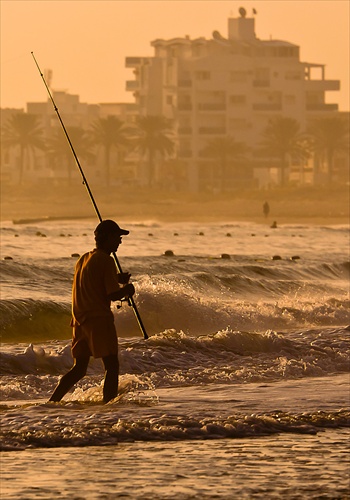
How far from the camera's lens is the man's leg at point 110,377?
9.45 m

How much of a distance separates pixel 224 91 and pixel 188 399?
441 feet

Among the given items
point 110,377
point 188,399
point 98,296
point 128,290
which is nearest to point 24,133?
point 188,399

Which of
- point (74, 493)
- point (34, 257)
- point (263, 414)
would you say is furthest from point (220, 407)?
point (34, 257)

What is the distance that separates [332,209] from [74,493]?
311 feet

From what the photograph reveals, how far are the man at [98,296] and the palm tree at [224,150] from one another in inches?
→ 4615

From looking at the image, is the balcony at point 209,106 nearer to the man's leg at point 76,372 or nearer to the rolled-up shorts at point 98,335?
the man's leg at point 76,372

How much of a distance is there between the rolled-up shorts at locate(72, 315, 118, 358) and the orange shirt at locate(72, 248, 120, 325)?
39mm

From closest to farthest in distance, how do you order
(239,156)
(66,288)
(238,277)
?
(66,288) < (238,277) < (239,156)

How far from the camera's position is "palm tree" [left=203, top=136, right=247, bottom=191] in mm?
128625

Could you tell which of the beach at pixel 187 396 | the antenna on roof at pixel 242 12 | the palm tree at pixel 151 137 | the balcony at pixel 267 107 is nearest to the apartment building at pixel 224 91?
the balcony at pixel 267 107

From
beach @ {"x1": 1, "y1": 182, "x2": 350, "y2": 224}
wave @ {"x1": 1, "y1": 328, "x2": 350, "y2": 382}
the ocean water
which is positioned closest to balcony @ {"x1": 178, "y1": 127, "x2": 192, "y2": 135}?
beach @ {"x1": 1, "y1": 182, "x2": 350, "y2": 224}

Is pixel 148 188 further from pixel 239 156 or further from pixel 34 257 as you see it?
pixel 34 257

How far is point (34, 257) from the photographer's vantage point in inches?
1337

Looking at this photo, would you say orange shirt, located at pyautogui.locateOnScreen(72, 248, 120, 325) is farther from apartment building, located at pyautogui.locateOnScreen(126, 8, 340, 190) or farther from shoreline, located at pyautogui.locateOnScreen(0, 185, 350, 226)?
apartment building, located at pyautogui.locateOnScreen(126, 8, 340, 190)
